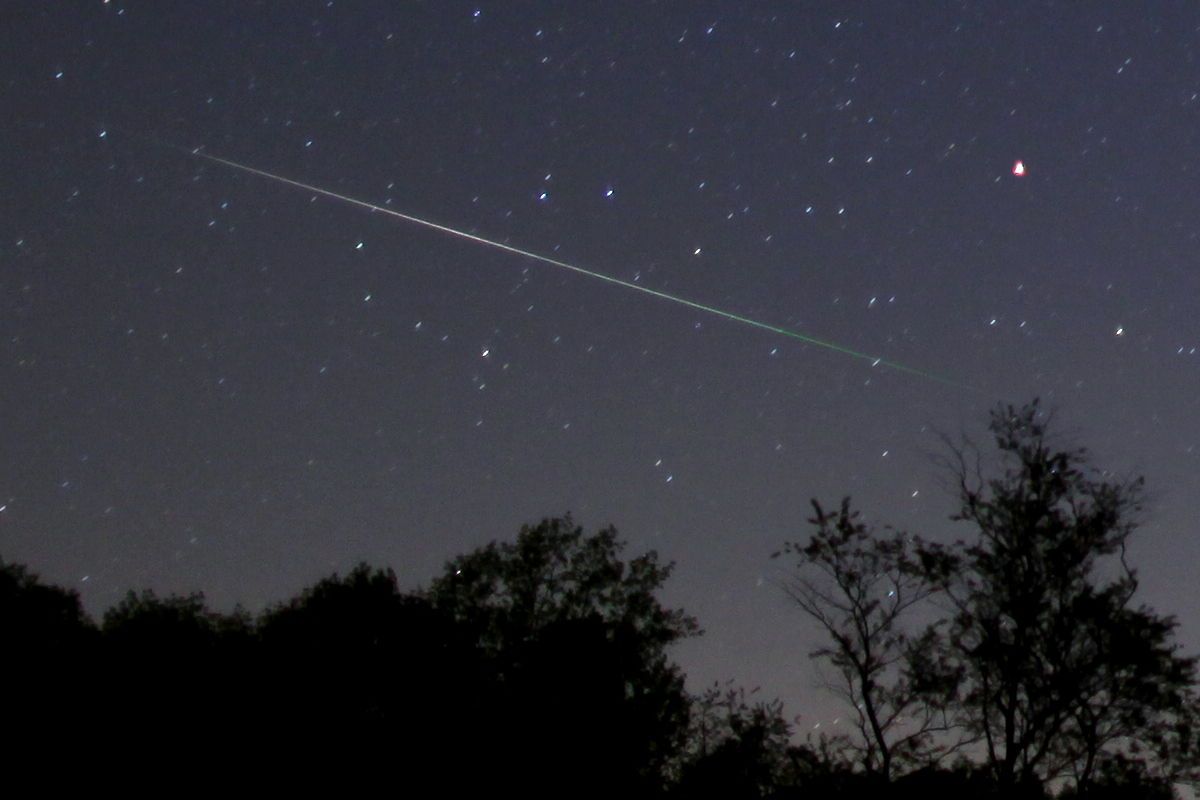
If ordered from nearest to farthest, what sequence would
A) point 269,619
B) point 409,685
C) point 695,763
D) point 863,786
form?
point 863,786 → point 409,685 → point 269,619 → point 695,763

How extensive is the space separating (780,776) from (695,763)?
5.46 metres

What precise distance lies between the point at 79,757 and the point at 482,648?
14210 mm

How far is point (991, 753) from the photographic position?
20.9m

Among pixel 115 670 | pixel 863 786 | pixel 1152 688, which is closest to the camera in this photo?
pixel 1152 688

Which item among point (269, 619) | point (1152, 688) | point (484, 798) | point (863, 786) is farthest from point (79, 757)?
point (1152, 688)

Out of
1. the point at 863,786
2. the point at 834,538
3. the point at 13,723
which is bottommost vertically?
the point at 863,786

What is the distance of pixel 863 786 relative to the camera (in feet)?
70.4

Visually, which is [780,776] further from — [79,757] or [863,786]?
[79,757]

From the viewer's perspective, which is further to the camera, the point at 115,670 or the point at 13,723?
the point at 115,670

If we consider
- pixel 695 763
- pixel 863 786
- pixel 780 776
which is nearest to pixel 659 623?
pixel 695 763

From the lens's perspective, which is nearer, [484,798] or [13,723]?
[13,723]

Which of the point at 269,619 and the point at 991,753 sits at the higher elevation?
the point at 269,619

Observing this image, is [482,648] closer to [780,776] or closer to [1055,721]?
[780,776]

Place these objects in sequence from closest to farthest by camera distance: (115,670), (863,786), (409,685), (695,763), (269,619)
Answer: (863,786) → (115,670) → (409,685) → (269,619) → (695,763)
